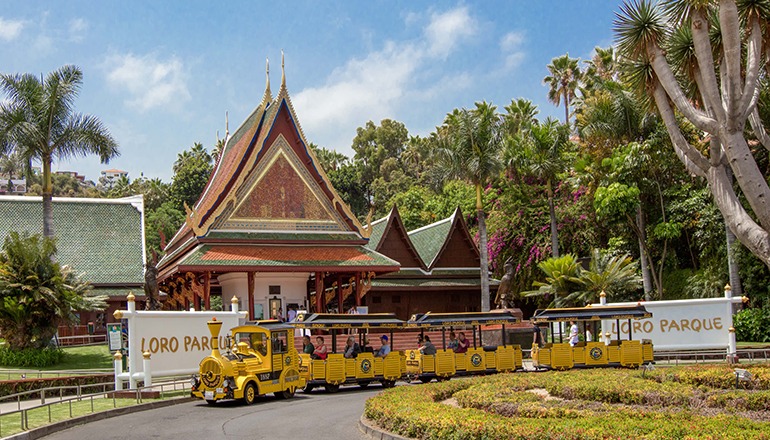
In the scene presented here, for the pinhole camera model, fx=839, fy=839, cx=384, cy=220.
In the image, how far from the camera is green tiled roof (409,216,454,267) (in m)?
44.9

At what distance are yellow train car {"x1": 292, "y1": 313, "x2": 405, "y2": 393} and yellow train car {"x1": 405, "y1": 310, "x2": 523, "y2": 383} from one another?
2.27 feet

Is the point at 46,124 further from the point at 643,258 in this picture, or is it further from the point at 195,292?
the point at 643,258

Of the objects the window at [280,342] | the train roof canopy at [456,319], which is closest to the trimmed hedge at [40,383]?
the window at [280,342]

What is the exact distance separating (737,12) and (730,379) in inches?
356

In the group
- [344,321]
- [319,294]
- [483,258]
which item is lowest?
[344,321]

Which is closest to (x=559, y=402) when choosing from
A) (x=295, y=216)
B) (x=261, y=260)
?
(x=261, y=260)

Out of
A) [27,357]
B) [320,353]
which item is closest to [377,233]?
[27,357]

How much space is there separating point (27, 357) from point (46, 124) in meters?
9.31

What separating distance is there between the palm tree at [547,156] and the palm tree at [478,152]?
9.13 ft

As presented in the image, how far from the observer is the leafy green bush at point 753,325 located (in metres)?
31.8

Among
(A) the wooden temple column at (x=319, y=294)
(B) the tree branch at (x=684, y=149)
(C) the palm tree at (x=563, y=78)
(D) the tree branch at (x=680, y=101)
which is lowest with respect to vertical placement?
(A) the wooden temple column at (x=319, y=294)

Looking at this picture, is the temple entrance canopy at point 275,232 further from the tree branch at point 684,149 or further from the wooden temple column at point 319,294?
the tree branch at point 684,149

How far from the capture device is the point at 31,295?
92.5 feet

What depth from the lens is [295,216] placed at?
38.0m
